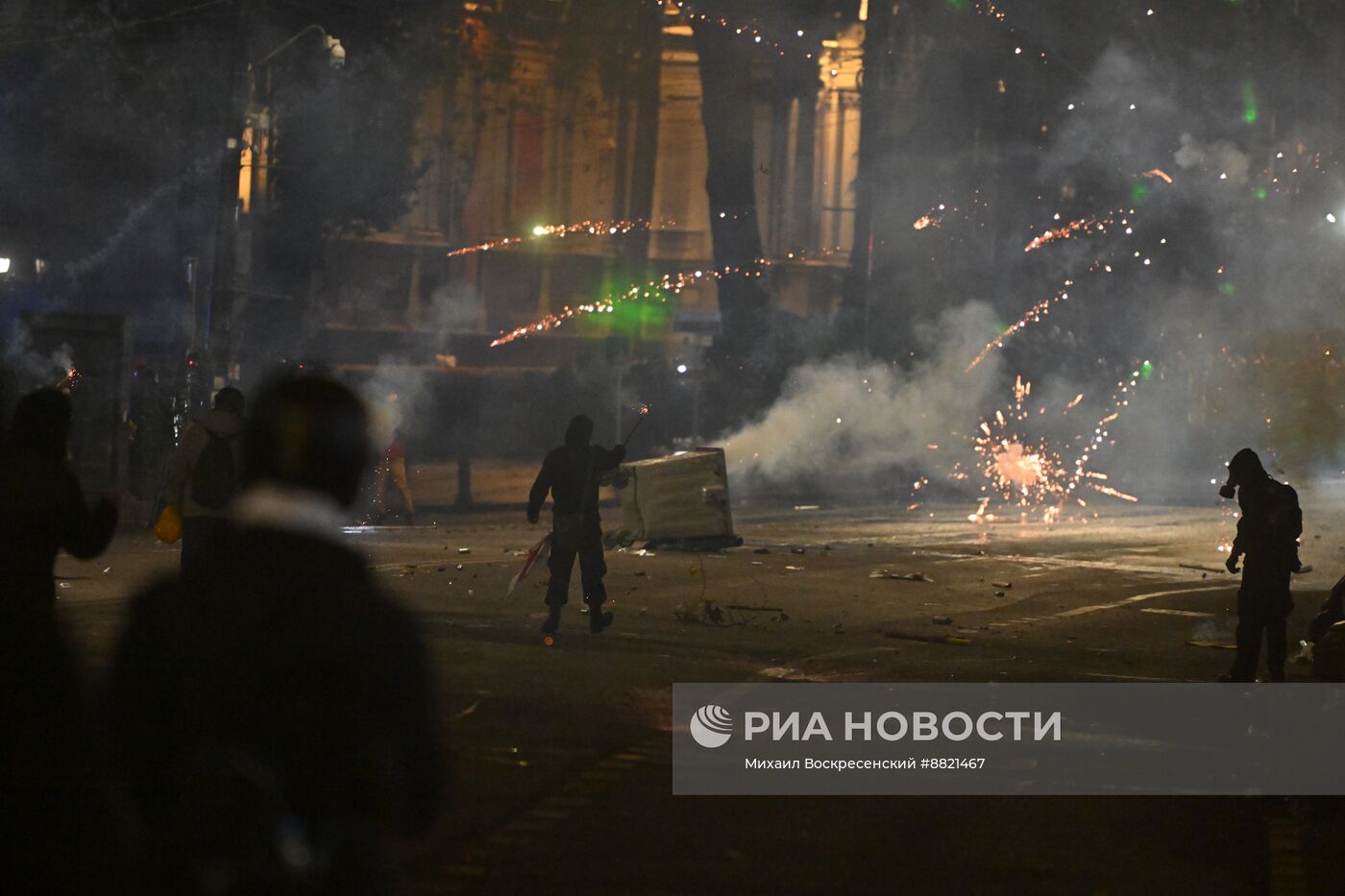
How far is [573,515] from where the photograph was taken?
10086 mm

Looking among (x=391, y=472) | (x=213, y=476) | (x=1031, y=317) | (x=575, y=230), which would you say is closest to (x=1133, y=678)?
(x=213, y=476)

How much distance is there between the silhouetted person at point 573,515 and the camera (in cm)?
1010

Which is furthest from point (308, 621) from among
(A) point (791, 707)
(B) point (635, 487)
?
(B) point (635, 487)

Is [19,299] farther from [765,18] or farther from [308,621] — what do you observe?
[308,621]

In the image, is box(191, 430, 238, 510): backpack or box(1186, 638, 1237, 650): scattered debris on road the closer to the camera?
box(191, 430, 238, 510): backpack

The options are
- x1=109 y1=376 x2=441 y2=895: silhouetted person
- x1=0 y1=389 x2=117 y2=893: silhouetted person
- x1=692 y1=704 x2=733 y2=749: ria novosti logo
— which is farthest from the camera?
x1=692 y1=704 x2=733 y2=749: ria novosti logo

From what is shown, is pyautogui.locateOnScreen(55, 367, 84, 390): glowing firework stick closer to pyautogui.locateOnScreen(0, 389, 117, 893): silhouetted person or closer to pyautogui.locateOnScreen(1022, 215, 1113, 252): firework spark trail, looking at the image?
pyautogui.locateOnScreen(0, 389, 117, 893): silhouetted person

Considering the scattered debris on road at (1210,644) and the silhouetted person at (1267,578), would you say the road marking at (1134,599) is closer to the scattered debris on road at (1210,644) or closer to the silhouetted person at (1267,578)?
the scattered debris on road at (1210,644)

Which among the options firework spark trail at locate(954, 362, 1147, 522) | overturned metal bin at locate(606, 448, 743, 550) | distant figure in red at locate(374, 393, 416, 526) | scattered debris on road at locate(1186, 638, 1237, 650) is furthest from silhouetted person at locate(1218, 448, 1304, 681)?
firework spark trail at locate(954, 362, 1147, 522)

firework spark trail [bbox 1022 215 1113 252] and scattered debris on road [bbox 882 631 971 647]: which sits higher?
firework spark trail [bbox 1022 215 1113 252]

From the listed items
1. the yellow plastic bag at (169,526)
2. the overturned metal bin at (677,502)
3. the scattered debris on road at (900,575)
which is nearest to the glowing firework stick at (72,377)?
the overturned metal bin at (677,502)

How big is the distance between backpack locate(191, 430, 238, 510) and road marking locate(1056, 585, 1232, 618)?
7.07 metres

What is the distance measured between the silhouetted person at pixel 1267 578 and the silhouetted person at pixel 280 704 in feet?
24.6

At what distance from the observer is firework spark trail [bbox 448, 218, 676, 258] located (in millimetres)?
43531
